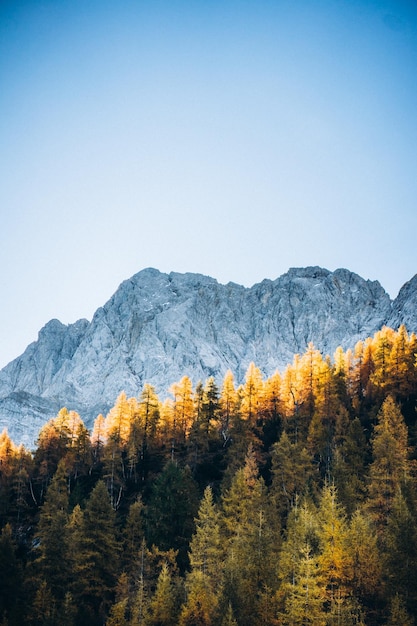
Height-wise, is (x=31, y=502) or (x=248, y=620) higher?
(x=31, y=502)

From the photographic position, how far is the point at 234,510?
41.6 m

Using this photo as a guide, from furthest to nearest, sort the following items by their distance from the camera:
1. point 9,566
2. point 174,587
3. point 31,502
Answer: point 31,502
point 9,566
point 174,587

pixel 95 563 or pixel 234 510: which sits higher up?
pixel 234 510

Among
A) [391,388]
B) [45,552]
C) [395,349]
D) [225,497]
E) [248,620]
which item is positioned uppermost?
[395,349]

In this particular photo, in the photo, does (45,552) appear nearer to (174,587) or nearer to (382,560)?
(174,587)

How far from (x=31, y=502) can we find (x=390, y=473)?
167 feet

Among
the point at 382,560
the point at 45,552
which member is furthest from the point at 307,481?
the point at 45,552

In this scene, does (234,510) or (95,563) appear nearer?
(95,563)

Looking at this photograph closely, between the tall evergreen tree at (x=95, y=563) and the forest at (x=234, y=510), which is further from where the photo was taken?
the tall evergreen tree at (x=95, y=563)

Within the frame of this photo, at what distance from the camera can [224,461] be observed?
2448 inches

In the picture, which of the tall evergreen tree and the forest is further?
the tall evergreen tree

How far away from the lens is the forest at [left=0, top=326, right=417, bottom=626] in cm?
2661

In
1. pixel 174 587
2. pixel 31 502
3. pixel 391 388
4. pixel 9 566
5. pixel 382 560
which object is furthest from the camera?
pixel 31 502

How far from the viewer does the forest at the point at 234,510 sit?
26.6 meters
